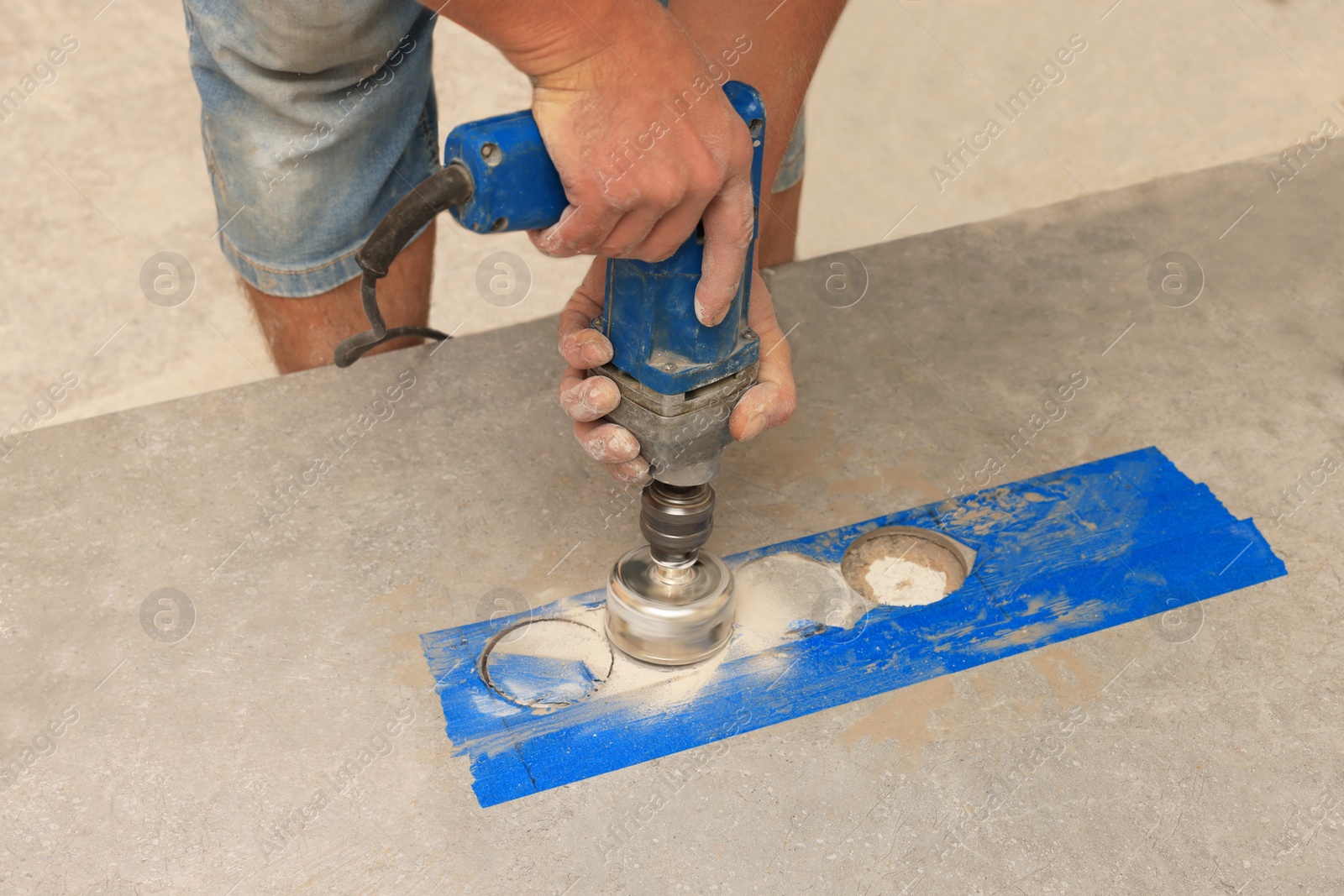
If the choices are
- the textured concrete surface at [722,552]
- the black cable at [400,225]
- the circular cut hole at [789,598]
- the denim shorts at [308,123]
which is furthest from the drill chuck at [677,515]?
the denim shorts at [308,123]

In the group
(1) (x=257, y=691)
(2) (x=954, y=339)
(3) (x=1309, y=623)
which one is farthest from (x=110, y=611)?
(3) (x=1309, y=623)

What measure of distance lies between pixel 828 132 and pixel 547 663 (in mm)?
3296

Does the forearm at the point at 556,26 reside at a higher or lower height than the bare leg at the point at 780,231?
higher

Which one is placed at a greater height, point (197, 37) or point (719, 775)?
point (197, 37)

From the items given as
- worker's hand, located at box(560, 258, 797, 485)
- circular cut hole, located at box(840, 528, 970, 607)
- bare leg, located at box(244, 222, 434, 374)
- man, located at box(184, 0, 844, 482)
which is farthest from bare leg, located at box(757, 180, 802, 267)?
worker's hand, located at box(560, 258, 797, 485)

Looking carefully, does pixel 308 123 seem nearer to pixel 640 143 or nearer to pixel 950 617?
pixel 640 143

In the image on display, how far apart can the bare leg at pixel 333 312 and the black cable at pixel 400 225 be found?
2.39ft

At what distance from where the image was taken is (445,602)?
149cm

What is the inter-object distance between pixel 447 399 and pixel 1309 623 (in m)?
1.23

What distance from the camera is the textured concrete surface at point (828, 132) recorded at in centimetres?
387

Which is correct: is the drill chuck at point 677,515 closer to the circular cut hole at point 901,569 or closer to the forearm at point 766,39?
the circular cut hole at point 901,569

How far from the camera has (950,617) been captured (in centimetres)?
148

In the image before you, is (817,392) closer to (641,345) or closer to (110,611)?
(641,345)

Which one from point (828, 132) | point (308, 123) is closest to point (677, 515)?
point (308, 123)
